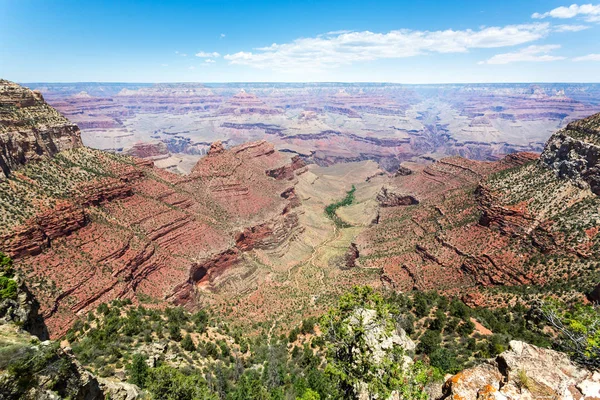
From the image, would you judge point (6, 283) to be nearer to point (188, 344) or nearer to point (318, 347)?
point (188, 344)

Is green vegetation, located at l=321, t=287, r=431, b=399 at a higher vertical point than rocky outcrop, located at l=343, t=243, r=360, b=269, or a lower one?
higher

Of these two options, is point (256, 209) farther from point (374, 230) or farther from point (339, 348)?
point (339, 348)

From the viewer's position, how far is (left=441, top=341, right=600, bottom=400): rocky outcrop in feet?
36.2

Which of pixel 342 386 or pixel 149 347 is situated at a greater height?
pixel 342 386

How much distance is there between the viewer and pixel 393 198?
120 m

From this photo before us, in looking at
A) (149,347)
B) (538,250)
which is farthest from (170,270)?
(538,250)

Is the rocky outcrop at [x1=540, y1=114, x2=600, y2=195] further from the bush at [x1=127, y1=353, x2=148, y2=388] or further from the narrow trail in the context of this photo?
the bush at [x1=127, y1=353, x2=148, y2=388]

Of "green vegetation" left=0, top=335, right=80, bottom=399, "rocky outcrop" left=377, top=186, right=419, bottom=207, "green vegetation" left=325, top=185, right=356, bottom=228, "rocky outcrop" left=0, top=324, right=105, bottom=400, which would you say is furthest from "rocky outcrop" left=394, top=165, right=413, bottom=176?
"green vegetation" left=0, top=335, right=80, bottom=399

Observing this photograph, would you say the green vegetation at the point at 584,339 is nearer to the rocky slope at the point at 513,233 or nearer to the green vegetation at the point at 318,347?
the green vegetation at the point at 318,347

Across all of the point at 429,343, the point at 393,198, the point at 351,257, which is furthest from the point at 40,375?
the point at 393,198

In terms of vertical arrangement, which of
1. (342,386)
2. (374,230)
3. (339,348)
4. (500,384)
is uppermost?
(500,384)

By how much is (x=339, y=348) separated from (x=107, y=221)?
168ft

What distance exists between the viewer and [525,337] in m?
33.6

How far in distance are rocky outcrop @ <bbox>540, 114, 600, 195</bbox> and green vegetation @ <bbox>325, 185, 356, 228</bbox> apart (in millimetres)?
63967
